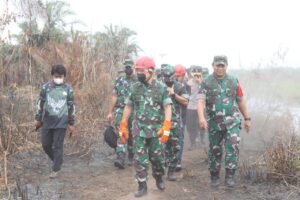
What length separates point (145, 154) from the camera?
17.7ft

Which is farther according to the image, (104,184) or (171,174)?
(171,174)

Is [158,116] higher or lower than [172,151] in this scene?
higher

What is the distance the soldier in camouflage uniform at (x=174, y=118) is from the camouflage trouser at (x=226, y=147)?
0.55m

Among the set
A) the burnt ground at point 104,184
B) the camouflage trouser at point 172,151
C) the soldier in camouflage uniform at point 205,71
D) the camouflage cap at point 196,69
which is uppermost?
the camouflage cap at point 196,69

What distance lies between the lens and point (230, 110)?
5.84m

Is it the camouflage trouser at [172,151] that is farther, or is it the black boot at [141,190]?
the camouflage trouser at [172,151]

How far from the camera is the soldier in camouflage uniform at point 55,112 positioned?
6246 mm

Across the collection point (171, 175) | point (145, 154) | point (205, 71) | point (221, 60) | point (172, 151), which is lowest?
point (171, 175)

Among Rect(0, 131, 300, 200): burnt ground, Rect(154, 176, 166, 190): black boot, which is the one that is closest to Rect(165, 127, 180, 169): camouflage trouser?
Rect(0, 131, 300, 200): burnt ground

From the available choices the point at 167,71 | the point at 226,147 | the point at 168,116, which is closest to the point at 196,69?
the point at 167,71

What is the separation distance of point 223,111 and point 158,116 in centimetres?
98

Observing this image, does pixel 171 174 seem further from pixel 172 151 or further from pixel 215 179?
pixel 215 179

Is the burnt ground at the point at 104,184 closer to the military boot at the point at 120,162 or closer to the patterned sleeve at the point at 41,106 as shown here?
the military boot at the point at 120,162

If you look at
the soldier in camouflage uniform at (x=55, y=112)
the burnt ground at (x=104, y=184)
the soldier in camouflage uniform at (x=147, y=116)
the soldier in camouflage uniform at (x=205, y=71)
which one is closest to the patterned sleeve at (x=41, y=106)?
the soldier in camouflage uniform at (x=55, y=112)
